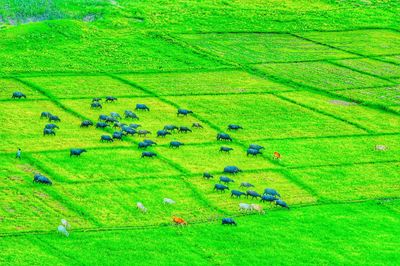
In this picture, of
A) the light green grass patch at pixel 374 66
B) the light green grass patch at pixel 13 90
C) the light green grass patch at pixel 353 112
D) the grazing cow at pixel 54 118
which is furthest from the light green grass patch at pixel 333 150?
the light green grass patch at pixel 374 66

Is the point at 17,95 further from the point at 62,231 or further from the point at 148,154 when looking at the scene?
the point at 62,231

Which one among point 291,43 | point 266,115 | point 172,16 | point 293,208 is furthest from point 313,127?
point 172,16

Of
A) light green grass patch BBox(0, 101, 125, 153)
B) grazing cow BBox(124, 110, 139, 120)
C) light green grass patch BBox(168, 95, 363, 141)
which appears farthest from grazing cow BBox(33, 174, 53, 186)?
light green grass patch BBox(168, 95, 363, 141)

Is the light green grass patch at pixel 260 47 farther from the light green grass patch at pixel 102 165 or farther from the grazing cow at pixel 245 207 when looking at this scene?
the grazing cow at pixel 245 207

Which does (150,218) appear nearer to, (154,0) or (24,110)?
(24,110)

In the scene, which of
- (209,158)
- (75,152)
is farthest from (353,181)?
(75,152)

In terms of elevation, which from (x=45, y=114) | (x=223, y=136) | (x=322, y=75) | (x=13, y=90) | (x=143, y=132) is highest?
(x=223, y=136)

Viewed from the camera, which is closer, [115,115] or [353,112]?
[115,115]
